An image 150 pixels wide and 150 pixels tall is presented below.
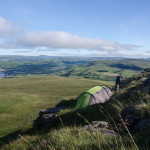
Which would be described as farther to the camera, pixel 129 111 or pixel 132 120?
pixel 129 111

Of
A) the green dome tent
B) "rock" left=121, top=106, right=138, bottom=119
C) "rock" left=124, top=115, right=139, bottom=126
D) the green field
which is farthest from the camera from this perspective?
the green field

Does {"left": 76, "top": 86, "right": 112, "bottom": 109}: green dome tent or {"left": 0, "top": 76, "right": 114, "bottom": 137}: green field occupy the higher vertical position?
{"left": 76, "top": 86, "right": 112, "bottom": 109}: green dome tent

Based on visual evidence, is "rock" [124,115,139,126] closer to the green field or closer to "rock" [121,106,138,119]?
"rock" [121,106,138,119]

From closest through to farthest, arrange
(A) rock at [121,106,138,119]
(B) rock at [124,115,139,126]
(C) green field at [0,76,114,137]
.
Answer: (B) rock at [124,115,139,126], (A) rock at [121,106,138,119], (C) green field at [0,76,114,137]

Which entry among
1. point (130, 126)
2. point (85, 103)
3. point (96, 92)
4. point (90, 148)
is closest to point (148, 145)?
point (90, 148)

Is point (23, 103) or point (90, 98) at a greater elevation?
point (90, 98)

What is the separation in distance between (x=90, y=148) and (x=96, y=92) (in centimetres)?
1590

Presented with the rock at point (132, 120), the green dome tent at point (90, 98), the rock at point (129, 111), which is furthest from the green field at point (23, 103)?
the rock at point (132, 120)

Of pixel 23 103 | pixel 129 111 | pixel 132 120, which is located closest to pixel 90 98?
pixel 129 111

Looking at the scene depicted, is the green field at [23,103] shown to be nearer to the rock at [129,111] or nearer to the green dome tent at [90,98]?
the green dome tent at [90,98]

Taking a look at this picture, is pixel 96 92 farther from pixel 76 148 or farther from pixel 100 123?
pixel 76 148

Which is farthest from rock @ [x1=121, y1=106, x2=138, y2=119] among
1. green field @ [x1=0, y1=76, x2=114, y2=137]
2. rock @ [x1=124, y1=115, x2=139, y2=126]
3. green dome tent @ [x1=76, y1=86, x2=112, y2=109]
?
green field @ [x1=0, y1=76, x2=114, y2=137]

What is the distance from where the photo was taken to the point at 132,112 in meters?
7.42

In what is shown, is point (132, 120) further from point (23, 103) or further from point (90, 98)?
point (23, 103)
